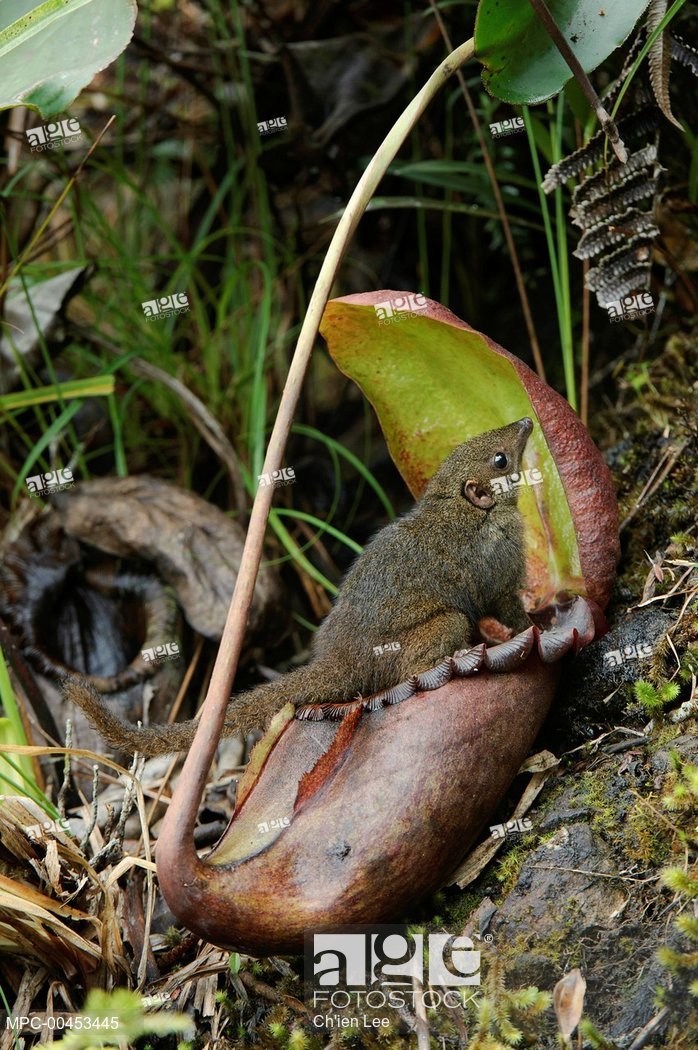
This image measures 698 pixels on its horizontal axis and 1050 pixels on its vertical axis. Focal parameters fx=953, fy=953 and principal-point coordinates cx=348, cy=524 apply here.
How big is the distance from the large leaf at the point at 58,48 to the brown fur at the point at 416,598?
5.29 feet

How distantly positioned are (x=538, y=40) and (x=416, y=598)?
173cm

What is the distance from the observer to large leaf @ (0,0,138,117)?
2.65 meters

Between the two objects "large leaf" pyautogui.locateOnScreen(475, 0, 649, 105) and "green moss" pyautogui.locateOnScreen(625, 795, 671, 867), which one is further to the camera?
"large leaf" pyautogui.locateOnScreen(475, 0, 649, 105)

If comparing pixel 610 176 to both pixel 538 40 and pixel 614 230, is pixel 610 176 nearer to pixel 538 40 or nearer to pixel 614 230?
pixel 614 230

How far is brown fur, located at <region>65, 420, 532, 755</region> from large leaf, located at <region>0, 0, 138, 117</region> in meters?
1.61

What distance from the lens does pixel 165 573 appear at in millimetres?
3834

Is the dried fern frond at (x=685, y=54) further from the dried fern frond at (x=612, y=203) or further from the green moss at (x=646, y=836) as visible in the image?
the green moss at (x=646, y=836)

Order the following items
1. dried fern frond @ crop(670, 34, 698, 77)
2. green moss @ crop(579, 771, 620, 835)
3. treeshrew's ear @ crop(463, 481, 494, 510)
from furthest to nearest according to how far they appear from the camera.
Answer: treeshrew's ear @ crop(463, 481, 494, 510) < dried fern frond @ crop(670, 34, 698, 77) < green moss @ crop(579, 771, 620, 835)

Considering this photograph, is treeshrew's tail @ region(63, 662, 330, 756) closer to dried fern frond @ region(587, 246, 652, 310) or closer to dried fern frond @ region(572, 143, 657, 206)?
dried fern frond @ region(587, 246, 652, 310)

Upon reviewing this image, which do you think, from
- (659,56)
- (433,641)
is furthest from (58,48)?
(433,641)

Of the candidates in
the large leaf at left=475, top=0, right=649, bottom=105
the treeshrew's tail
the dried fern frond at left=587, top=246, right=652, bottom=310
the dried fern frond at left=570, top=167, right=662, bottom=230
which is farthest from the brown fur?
the large leaf at left=475, top=0, right=649, bottom=105

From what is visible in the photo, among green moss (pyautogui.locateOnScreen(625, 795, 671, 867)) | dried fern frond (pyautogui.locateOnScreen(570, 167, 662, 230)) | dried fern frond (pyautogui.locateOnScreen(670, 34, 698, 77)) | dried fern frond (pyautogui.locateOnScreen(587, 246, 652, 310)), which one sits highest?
dried fern frond (pyautogui.locateOnScreen(670, 34, 698, 77))

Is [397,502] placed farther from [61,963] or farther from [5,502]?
[61,963]

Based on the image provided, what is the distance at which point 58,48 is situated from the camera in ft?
9.18
